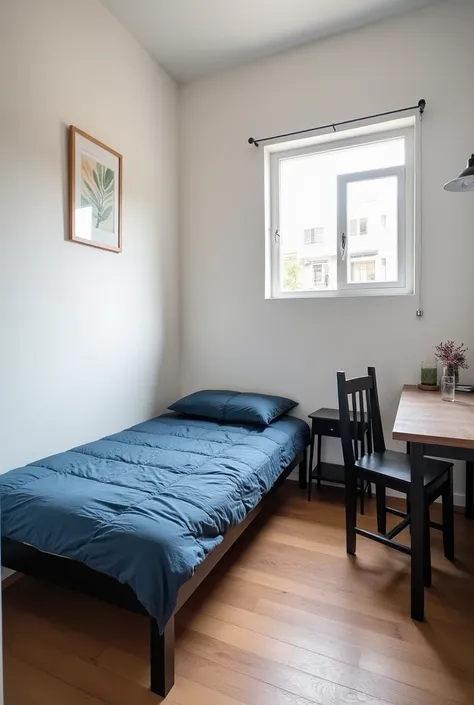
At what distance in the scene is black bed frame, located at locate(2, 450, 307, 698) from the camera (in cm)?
127

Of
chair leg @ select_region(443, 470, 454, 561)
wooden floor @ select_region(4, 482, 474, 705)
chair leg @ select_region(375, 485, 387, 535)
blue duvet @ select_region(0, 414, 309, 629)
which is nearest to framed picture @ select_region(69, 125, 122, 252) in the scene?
blue duvet @ select_region(0, 414, 309, 629)

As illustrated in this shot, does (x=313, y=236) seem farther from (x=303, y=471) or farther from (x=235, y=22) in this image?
(x=303, y=471)

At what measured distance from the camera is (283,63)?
2.98m

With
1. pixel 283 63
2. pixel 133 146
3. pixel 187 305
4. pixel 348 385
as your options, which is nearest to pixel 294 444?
pixel 348 385

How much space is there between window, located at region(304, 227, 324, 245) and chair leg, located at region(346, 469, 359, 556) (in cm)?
179

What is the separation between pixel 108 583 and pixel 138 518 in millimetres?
227

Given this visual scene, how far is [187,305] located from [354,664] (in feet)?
8.70

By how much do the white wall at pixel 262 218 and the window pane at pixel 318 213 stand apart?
0.68ft

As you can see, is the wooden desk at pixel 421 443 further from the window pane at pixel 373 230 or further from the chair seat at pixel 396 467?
the window pane at pixel 373 230

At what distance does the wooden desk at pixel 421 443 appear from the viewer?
1446mm

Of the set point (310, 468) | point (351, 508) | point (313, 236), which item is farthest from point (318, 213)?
point (351, 508)

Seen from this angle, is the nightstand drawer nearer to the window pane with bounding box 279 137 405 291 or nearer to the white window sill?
the white window sill

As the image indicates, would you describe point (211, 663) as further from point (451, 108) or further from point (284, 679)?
point (451, 108)

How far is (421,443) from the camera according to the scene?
1481mm
